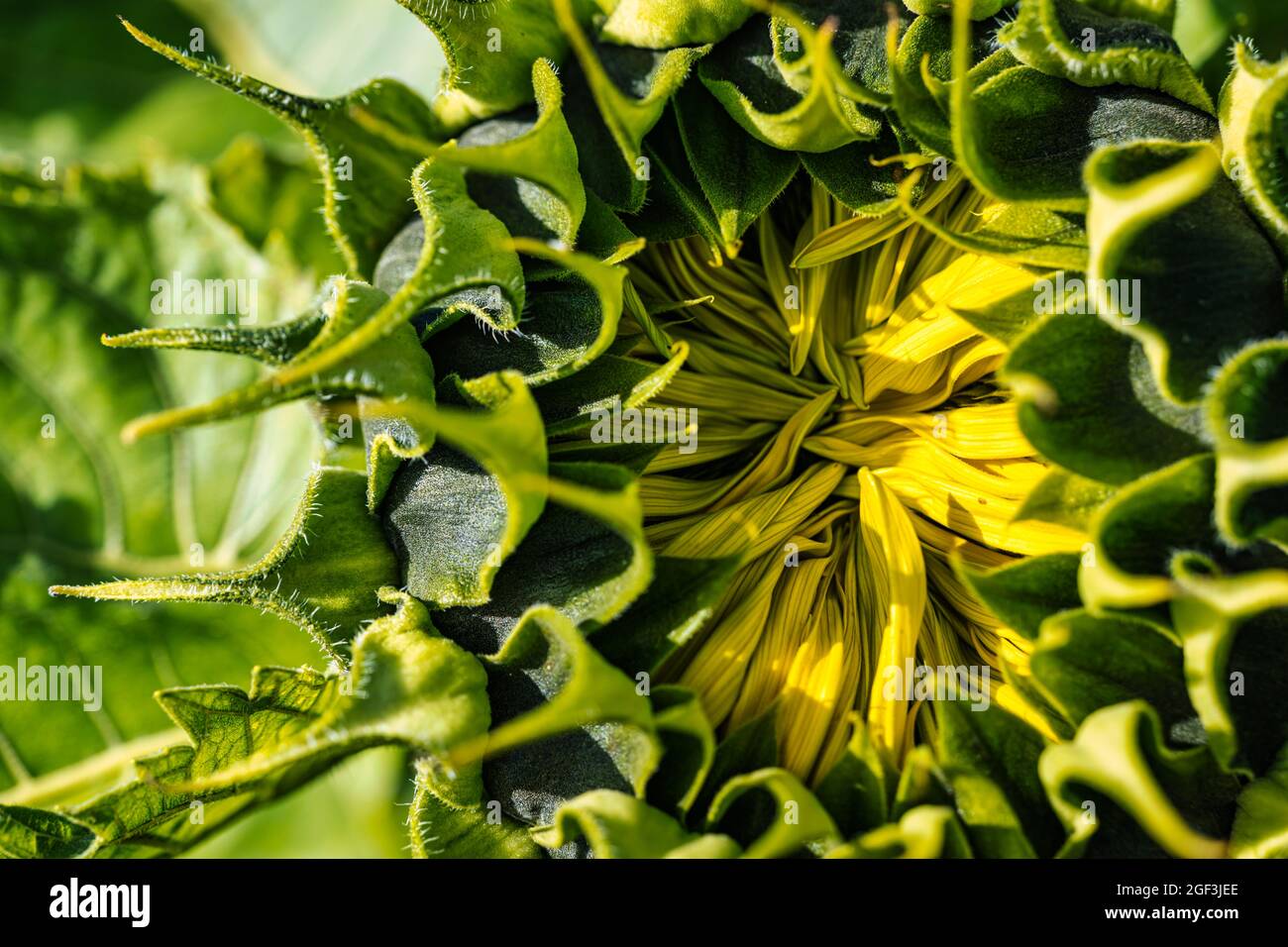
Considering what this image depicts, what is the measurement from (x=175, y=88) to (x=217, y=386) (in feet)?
3.15

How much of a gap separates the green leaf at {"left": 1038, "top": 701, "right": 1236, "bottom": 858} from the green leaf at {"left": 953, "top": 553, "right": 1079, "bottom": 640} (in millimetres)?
144

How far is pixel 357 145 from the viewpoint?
5.91ft

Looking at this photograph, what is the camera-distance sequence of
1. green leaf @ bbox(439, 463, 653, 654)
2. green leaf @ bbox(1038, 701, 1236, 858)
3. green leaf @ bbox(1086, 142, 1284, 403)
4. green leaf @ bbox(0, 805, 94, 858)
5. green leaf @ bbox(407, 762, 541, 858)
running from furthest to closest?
1. green leaf @ bbox(0, 805, 94, 858)
2. green leaf @ bbox(407, 762, 541, 858)
3. green leaf @ bbox(439, 463, 653, 654)
4. green leaf @ bbox(1086, 142, 1284, 403)
5. green leaf @ bbox(1038, 701, 1236, 858)

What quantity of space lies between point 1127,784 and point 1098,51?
3.17 feet

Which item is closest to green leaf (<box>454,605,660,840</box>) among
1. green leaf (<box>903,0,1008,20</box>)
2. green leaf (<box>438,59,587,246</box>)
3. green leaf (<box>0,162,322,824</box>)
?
green leaf (<box>438,59,587,246</box>)

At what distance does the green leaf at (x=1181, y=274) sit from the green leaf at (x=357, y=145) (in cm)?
92

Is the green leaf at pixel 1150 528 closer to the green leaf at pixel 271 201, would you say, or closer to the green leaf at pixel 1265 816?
the green leaf at pixel 1265 816

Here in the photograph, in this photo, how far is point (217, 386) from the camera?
280cm

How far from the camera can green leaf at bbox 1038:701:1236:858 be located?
1.40m

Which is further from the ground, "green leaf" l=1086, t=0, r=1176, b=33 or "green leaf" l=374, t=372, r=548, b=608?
"green leaf" l=1086, t=0, r=1176, b=33

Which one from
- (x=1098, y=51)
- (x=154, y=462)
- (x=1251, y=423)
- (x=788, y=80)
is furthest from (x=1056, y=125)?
(x=154, y=462)

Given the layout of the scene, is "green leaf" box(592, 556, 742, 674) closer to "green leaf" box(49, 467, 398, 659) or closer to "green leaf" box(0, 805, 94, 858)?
"green leaf" box(49, 467, 398, 659)
